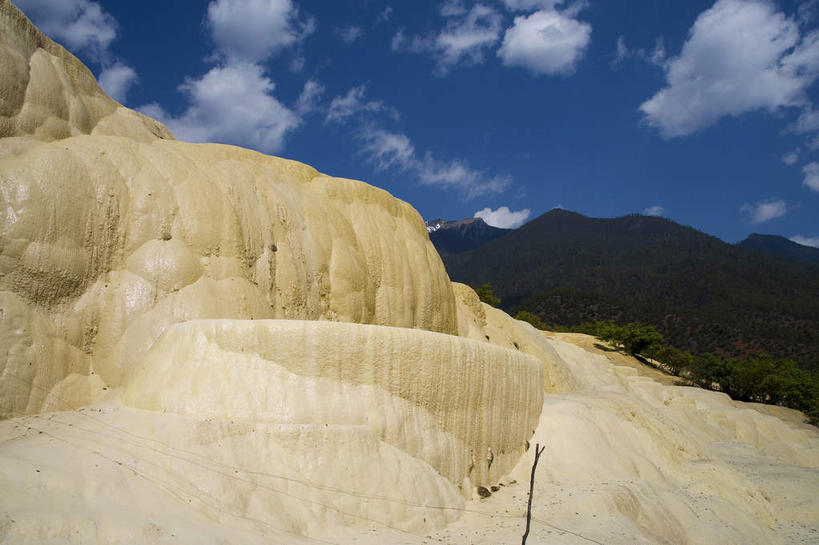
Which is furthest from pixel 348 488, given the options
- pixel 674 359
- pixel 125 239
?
pixel 674 359

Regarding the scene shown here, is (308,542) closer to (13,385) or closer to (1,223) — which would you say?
(13,385)

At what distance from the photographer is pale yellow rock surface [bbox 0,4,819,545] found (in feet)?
36.5

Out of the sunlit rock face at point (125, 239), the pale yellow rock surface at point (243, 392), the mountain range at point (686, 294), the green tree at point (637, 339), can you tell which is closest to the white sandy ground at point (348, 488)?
the pale yellow rock surface at point (243, 392)

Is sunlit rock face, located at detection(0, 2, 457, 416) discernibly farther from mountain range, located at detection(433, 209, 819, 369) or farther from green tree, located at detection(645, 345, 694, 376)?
mountain range, located at detection(433, 209, 819, 369)

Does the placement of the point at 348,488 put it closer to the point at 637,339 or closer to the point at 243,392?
the point at 243,392

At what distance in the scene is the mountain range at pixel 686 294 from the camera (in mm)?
85125

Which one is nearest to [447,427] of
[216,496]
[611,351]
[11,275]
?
[216,496]

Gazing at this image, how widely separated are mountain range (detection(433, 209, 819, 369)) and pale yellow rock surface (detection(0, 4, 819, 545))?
7139 centimetres

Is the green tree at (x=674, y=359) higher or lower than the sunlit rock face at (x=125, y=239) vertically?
lower

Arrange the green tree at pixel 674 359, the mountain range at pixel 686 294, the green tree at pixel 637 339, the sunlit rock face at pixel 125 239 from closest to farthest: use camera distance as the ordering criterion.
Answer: the sunlit rock face at pixel 125 239 → the green tree at pixel 637 339 → the green tree at pixel 674 359 → the mountain range at pixel 686 294

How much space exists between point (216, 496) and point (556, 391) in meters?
21.0

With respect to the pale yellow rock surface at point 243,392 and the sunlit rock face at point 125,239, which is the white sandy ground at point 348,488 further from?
the sunlit rock face at point 125,239

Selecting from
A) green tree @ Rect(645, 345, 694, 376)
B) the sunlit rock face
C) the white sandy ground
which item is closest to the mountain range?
green tree @ Rect(645, 345, 694, 376)

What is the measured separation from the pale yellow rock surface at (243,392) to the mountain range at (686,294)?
7139 centimetres
